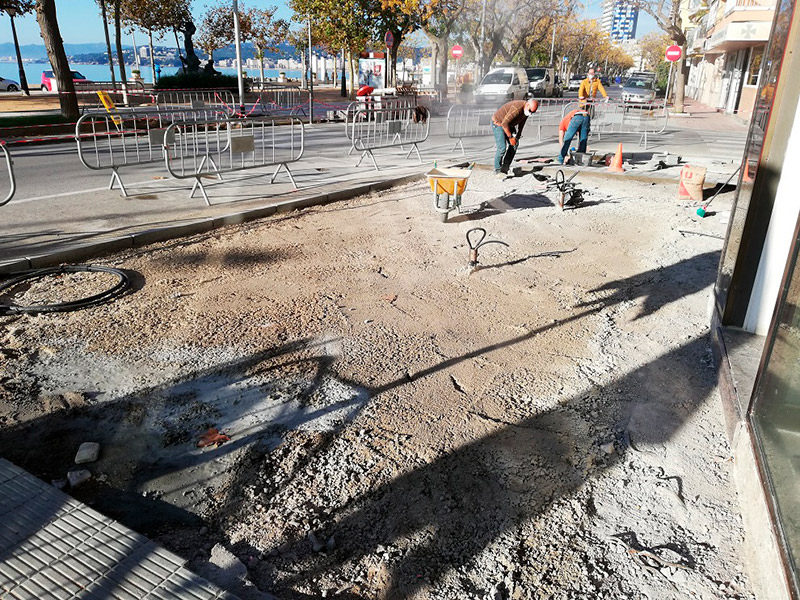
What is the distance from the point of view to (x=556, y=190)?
1101cm

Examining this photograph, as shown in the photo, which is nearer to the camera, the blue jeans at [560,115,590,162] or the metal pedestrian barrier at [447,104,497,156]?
the blue jeans at [560,115,590,162]

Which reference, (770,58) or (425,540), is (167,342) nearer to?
(425,540)

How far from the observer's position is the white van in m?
31.6

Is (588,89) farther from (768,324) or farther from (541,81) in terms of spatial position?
(541,81)

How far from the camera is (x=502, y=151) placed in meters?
12.2

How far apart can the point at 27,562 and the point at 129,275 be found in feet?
13.7

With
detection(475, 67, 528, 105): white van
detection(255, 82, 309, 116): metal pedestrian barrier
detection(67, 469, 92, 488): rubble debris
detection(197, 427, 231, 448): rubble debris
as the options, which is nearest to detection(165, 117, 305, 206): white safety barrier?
detection(255, 82, 309, 116): metal pedestrian barrier

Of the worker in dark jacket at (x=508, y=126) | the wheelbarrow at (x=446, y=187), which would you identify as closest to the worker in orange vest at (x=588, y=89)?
the worker in dark jacket at (x=508, y=126)

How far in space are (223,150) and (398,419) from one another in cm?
872

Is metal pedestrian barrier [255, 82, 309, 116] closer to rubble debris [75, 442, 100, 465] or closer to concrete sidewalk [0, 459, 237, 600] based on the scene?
rubble debris [75, 442, 100, 465]

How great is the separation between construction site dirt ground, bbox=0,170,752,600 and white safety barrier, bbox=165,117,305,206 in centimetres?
279

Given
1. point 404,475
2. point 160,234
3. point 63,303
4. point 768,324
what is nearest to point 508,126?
point 160,234

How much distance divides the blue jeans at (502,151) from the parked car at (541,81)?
32.0 meters

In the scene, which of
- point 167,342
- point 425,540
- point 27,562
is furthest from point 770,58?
point 27,562
